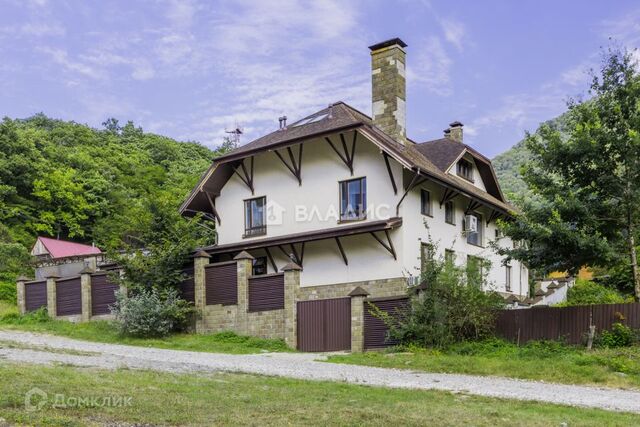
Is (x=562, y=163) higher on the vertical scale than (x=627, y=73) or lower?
lower

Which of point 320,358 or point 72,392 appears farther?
point 320,358

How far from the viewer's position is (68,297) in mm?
26031

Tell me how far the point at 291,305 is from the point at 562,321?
26.0 ft

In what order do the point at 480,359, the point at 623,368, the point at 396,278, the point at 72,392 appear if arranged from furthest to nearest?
the point at 396,278
the point at 480,359
the point at 623,368
the point at 72,392

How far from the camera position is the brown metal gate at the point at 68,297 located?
2573cm

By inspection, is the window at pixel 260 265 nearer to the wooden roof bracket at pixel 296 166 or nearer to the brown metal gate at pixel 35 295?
the wooden roof bracket at pixel 296 166

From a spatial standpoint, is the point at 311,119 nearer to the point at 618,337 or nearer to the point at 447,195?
the point at 447,195

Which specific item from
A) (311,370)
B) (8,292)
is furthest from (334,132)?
(8,292)

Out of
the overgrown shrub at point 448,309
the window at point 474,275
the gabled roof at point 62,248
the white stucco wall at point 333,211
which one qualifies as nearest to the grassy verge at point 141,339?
the overgrown shrub at point 448,309

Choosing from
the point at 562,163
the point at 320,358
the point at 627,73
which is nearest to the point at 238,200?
the point at 320,358

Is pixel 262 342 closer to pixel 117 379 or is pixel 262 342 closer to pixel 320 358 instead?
pixel 320 358

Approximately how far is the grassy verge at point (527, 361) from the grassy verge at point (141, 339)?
3408 millimetres

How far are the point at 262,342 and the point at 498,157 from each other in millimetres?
89815

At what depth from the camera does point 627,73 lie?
60.3 ft
